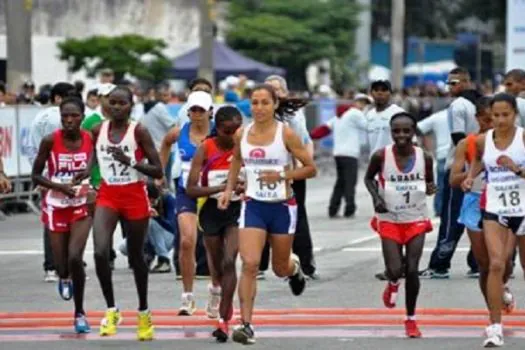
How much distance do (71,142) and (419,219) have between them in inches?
108

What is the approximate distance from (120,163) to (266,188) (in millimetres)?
1147

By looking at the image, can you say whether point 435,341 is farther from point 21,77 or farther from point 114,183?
point 21,77

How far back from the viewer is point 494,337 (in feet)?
40.3

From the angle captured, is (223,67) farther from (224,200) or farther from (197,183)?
(224,200)

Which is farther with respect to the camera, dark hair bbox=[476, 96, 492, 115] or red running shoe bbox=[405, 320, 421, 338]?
dark hair bbox=[476, 96, 492, 115]

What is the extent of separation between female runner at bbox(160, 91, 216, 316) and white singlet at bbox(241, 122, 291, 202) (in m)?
1.62

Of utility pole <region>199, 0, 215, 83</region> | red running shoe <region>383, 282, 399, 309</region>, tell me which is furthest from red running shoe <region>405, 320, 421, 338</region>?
utility pole <region>199, 0, 215, 83</region>

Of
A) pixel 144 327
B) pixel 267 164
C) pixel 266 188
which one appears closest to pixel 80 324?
pixel 144 327

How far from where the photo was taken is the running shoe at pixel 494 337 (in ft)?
40.2

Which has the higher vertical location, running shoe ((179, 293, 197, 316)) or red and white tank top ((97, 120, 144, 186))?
red and white tank top ((97, 120, 144, 186))

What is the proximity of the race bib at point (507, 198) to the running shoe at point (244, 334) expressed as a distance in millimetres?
1903

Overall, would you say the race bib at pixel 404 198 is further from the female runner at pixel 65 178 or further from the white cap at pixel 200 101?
the female runner at pixel 65 178

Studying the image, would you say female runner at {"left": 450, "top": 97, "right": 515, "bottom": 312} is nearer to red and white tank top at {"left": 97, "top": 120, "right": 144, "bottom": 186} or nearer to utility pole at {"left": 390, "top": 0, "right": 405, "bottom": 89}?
red and white tank top at {"left": 97, "top": 120, "right": 144, "bottom": 186}

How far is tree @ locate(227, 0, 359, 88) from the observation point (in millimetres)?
53562
